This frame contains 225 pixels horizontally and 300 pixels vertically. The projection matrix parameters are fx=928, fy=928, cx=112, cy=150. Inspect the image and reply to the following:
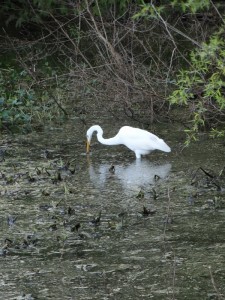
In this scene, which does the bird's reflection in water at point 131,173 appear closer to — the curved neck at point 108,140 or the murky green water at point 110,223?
the murky green water at point 110,223

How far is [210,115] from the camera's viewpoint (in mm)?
11273

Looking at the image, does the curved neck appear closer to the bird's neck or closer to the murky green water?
the bird's neck

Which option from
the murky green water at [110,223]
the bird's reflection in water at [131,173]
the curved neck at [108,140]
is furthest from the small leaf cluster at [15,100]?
the bird's reflection in water at [131,173]

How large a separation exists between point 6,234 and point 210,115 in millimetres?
4451

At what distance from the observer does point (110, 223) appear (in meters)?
7.61

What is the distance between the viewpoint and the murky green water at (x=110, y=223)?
628cm

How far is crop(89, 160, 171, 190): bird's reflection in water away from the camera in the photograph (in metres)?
9.32

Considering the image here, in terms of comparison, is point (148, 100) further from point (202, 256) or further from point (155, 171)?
point (202, 256)

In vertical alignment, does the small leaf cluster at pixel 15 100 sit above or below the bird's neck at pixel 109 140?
above

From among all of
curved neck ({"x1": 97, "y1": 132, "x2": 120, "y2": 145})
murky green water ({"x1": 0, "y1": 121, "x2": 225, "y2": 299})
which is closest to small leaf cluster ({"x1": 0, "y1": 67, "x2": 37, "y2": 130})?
murky green water ({"x1": 0, "y1": 121, "x2": 225, "y2": 299})

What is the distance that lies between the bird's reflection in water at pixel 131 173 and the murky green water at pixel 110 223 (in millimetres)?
11

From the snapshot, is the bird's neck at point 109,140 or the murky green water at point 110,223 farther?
the bird's neck at point 109,140

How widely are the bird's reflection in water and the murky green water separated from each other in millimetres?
11

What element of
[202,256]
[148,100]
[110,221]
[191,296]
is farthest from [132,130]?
[191,296]
